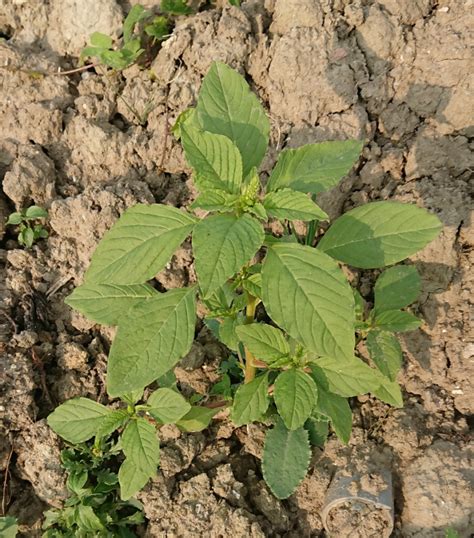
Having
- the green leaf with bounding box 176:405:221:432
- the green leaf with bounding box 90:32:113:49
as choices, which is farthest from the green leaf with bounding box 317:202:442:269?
the green leaf with bounding box 90:32:113:49

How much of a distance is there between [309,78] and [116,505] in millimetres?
2409

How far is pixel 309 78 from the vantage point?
10.7ft

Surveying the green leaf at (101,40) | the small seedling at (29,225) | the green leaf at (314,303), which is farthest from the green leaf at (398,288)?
the green leaf at (101,40)

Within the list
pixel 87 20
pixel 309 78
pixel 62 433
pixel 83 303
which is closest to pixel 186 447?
pixel 62 433

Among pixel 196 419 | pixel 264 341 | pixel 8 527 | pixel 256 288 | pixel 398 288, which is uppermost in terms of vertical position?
pixel 256 288

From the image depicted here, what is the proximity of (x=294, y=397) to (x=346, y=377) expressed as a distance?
0.28 meters

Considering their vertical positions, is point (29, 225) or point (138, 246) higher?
point (138, 246)

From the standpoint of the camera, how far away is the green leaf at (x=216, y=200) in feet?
7.15

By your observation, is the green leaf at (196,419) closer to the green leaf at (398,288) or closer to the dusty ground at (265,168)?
the dusty ground at (265,168)

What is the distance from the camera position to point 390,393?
Answer: 8.87ft

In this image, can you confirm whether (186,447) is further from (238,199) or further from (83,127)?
(83,127)

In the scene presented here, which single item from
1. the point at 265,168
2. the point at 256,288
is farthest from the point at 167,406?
the point at 265,168

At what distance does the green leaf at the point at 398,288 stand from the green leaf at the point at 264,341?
0.51m

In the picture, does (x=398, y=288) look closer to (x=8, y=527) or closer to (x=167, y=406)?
(x=167, y=406)
